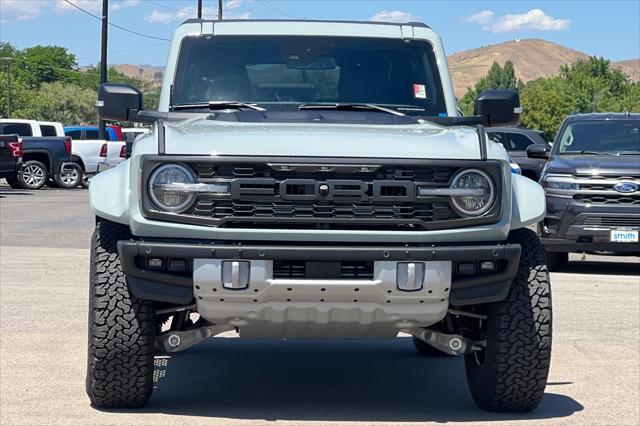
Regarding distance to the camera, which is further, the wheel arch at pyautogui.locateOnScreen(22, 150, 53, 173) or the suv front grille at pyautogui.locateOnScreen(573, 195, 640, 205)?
the wheel arch at pyautogui.locateOnScreen(22, 150, 53, 173)

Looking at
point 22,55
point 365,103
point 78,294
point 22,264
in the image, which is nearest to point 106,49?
point 22,264

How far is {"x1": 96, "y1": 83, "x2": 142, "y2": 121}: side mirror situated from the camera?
24.2ft

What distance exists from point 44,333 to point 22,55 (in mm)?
170668

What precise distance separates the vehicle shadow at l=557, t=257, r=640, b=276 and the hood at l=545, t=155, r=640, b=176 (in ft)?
4.27

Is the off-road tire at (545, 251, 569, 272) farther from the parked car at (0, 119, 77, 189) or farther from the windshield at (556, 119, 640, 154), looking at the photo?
the parked car at (0, 119, 77, 189)

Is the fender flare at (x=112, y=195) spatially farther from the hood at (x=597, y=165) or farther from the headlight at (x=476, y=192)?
the hood at (x=597, y=165)

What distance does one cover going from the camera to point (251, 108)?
295 inches

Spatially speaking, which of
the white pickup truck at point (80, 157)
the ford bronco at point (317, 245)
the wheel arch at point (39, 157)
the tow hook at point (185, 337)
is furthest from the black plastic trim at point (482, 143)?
the wheel arch at point (39, 157)

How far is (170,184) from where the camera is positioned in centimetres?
603

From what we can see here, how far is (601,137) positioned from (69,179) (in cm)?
2185

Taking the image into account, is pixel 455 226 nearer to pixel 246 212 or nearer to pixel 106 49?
pixel 246 212

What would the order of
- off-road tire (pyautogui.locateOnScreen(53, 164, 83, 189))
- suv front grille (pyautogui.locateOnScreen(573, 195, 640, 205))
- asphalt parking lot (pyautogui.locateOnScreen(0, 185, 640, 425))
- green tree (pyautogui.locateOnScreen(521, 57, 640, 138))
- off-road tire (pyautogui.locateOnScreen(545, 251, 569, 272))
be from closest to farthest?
asphalt parking lot (pyautogui.locateOnScreen(0, 185, 640, 425))
suv front grille (pyautogui.locateOnScreen(573, 195, 640, 205))
off-road tire (pyautogui.locateOnScreen(545, 251, 569, 272))
off-road tire (pyautogui.locateOnScreen(53, 164, 83, 189))
green tree (pyautogui.locateOnScreen(521, 57, 640, 138))

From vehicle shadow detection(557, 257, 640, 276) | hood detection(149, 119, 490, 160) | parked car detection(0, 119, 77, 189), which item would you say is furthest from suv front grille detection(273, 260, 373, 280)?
→ parked car detection(0, 119, 77, 189)

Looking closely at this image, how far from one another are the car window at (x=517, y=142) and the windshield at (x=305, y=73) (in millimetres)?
19656
